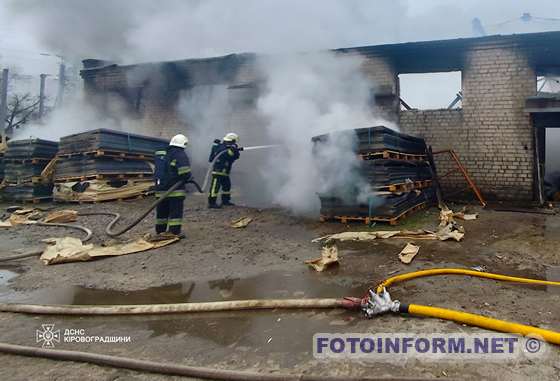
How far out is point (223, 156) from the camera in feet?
27.6

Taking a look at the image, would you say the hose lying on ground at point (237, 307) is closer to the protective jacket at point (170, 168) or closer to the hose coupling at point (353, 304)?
the hose coupling at point (353, 304)

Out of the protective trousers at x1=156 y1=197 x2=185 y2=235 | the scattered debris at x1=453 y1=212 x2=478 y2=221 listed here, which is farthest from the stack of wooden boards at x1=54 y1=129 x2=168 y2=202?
the scattered debris at x1=453 y1=212 x2=478 y2=221

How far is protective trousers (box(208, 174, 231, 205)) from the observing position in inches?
332

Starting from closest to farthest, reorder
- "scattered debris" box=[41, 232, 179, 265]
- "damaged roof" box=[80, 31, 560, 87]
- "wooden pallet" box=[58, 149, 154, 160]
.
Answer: "scattered debris" box=[41, 232, 179, 265], "damaged roof" box=[80, 31, 560, 87], "wooden pallet" box=[58, 149, 154, 160]

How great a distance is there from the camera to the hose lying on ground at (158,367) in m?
1.82

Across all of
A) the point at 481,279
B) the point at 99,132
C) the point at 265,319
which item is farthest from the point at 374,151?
the point at 99,132

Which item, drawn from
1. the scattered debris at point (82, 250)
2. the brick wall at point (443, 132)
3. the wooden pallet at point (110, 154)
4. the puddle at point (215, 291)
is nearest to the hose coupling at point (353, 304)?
the puddle at point (215, 291)

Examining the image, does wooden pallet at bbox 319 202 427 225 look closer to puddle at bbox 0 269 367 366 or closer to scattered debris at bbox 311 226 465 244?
scattered debris at bbox 311 226 465 244

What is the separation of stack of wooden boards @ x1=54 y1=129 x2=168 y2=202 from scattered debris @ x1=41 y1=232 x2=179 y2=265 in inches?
168

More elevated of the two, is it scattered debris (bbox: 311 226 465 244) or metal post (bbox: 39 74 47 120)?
metal post (bbox: 39 74 47 120)

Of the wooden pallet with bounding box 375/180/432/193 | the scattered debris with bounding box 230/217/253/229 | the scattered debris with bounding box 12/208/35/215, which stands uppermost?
the wooden pallet with bounding box 375/180/432/193

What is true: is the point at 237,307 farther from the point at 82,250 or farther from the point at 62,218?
the point at 62,218

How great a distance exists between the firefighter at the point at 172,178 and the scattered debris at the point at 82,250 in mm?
476

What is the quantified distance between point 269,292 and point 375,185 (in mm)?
3399
